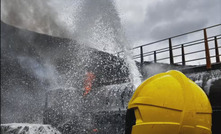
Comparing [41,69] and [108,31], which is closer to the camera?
[108,31]

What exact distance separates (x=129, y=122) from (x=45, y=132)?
5418 mm

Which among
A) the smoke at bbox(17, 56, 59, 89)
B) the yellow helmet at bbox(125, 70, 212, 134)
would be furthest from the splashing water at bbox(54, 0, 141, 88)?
the smoke at bbox(17, 56, 59, 89)

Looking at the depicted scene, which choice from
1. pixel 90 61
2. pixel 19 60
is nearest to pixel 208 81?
pixel 90 61

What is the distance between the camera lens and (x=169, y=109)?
1933 millimetres

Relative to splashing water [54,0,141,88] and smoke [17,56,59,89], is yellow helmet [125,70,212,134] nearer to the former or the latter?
splashing water [54,0,141,88]

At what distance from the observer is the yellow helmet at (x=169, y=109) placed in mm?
1927

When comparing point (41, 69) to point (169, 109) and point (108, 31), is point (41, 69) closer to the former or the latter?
point (108, 31)

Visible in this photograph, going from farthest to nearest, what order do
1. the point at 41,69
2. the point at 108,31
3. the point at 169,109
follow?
the point at 41,69 < the point at 108,31 < the point at 169,109

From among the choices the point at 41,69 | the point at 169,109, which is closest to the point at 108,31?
the point at 169,109

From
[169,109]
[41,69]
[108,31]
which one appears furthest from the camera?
[41,69]

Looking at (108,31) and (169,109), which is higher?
(108,31)

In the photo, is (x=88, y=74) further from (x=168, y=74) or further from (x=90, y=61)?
(x=168, y=74)

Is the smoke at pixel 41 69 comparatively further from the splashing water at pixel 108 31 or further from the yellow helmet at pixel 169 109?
the yellow helmet at pixel 169 109

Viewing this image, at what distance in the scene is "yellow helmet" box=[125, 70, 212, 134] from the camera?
193cm
